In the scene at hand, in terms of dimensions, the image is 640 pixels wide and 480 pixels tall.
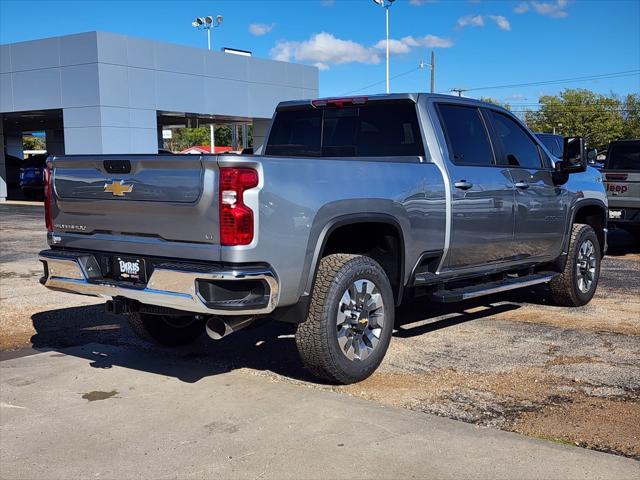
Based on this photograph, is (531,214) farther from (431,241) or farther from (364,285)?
(364,285)

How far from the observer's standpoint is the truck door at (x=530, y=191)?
6668 millimetres

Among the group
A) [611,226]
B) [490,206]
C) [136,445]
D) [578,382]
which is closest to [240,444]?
[136,445]

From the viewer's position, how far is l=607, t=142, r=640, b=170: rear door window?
12.5m

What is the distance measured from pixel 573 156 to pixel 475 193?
65.9 inches

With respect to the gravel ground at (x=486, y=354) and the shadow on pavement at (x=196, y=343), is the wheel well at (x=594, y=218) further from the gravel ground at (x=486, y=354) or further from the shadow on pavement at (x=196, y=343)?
the shadow on pavement at (x=196, y=343)

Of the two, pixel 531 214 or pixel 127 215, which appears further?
pixel 531 214

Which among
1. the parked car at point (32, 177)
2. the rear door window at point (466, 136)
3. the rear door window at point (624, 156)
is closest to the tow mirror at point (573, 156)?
the rear door window at point (466, 136)

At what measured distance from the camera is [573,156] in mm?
7117

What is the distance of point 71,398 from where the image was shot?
500 centimetres

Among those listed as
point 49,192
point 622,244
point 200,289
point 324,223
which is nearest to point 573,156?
point 324,223

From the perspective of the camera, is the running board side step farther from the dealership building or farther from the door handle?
the dealership building

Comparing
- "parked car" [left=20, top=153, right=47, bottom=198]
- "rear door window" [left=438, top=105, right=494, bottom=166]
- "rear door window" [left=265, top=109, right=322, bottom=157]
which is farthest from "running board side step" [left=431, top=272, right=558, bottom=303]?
"parked car" [left=20, top=153, right=47, bottom=198]

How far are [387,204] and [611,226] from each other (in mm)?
8510

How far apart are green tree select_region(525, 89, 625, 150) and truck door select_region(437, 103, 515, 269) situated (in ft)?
220
